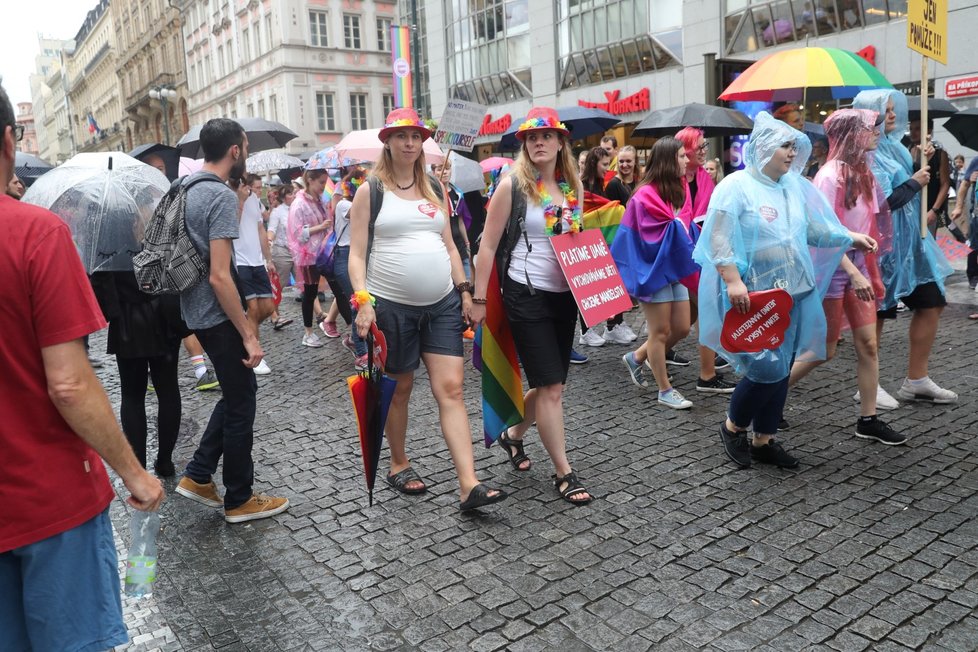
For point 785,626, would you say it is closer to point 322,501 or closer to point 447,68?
point 322,501

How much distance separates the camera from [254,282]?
6430mm

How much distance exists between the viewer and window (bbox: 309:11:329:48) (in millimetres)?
46031

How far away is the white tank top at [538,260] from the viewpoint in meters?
4.12

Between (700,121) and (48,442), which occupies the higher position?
(700,121)

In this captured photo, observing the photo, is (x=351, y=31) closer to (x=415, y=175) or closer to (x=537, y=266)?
(x=415, y=175)

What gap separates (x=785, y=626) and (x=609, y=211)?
2.94 metres

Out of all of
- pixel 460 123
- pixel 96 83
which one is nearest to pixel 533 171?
pixel 460 123

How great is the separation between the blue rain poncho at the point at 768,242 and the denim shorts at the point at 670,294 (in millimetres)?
1434

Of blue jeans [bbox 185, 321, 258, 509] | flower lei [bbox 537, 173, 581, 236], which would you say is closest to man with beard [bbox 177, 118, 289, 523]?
blue jeans [bbox 185, 321, 258, 509]

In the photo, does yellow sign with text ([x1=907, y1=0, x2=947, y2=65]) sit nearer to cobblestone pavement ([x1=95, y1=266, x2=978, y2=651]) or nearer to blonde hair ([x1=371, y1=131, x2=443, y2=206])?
cobblestone pavement ([x1=95, y1=266, x2=978, y2=651])

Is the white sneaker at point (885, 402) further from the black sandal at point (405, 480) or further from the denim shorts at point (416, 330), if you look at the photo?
the black sandal at point (405, 480)

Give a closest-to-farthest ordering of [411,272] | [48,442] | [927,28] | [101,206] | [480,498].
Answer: [48,442] < [480,498] < [411,272] < [101,206] < [927,28]

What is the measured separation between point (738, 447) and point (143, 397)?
3.27 meters

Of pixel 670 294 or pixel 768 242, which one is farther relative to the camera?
pixel 670 294
